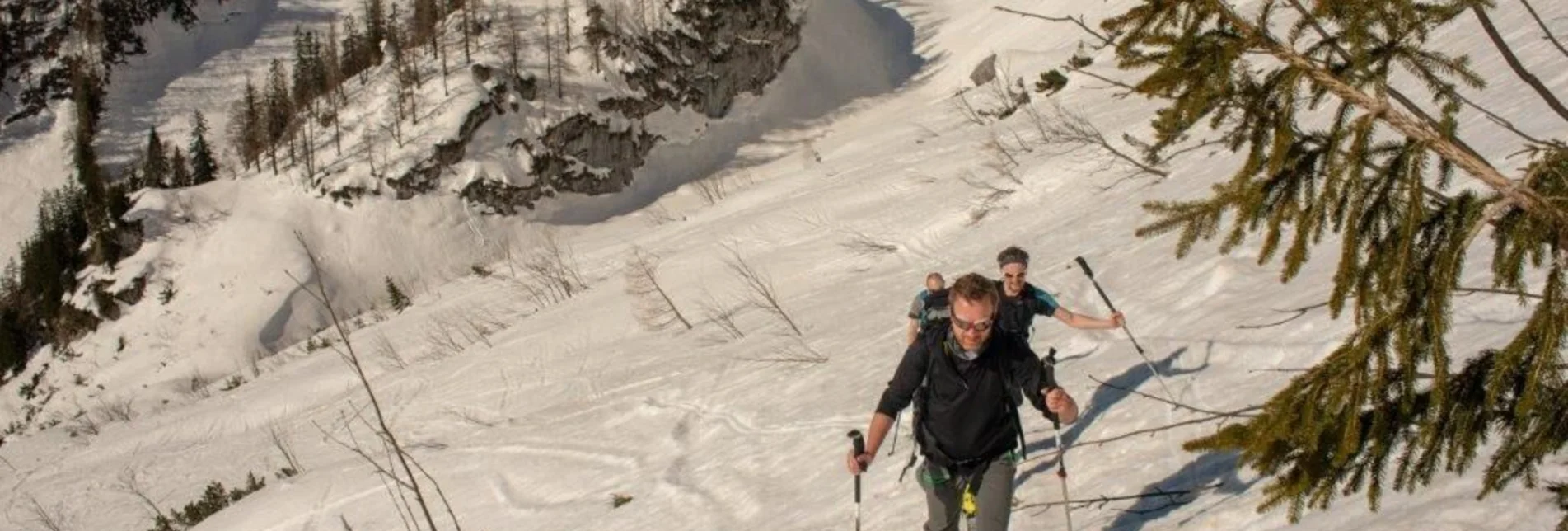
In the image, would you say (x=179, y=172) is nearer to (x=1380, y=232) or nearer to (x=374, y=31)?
(x=374, y=31)

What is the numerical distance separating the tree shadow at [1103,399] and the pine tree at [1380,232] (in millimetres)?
4958

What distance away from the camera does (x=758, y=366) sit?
1509cm

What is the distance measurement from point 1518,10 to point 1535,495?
15961mm

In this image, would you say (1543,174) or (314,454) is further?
(314,454)

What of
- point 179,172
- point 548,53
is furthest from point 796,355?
point 179,172

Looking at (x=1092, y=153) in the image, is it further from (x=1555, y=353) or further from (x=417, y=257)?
(x=417, y=257)

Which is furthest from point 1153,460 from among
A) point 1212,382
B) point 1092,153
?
point 1092,153

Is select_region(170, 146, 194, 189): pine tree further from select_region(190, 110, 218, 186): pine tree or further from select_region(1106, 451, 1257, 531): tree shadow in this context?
select_region(1106, 451, 1257, 531): tree shadow

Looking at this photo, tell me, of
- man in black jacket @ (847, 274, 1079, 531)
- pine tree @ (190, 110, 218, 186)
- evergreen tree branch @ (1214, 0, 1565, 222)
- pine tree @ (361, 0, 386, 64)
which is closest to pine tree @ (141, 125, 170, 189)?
pine tree @ (190, 110, 218, 186)

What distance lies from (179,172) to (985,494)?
6074 cm

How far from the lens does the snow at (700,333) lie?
880 centimetres

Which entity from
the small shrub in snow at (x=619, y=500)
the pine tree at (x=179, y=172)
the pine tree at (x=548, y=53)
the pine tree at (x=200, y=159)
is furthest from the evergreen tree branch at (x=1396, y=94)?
the pine tree at (x=179, y=172)

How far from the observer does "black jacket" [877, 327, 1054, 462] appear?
205 inches

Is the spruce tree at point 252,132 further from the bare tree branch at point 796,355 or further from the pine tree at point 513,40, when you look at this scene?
the bare tree branch at point 796,355
